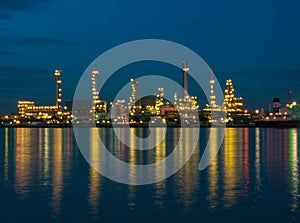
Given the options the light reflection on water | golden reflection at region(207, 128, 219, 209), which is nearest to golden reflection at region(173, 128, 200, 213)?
the light reflection on water

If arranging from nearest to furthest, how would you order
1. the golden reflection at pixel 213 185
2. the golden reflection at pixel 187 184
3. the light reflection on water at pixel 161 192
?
1. the light reflection on water at pixel 161 192
2. the golden reflection at pixel 213 185
3. the golden reflection at pixel 187 184

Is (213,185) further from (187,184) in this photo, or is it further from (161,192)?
(161,192)

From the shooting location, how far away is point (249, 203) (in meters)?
19.2

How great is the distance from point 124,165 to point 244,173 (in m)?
7.69

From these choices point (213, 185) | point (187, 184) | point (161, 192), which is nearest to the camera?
point (161, 192)

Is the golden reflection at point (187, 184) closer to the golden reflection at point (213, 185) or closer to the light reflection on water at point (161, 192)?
the light reflection on water at point (161, 192)

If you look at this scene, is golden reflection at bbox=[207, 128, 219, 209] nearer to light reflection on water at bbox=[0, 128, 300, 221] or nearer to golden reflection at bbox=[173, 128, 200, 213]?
light reflection on water at bbox=[0, 128, 300, 221]

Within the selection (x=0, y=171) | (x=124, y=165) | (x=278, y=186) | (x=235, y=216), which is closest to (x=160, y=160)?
(x=124, y=165)

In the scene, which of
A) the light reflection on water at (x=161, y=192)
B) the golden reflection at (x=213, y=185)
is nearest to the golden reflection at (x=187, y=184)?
the light reflection on water at (x=161, y=192)

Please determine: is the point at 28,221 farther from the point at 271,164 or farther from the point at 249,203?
the point at 271,164

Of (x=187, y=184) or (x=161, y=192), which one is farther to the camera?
(x=187, y=184)

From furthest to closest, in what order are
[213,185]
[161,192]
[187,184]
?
[187,184], [213,185], [161,192]

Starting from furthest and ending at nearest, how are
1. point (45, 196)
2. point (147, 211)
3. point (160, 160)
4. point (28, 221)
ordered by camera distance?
point (160, 160), point (45, 196), point (147, 211), point (28, 221)

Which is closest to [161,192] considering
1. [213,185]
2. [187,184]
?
[187,184]
